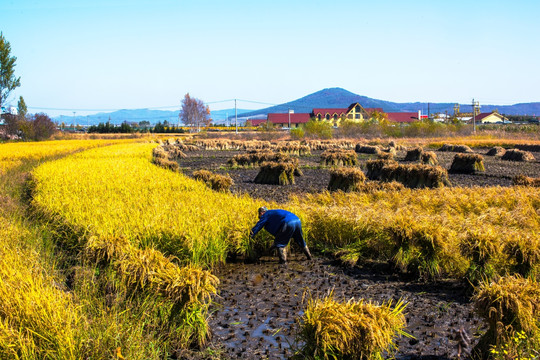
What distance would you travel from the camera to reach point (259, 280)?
6.75m

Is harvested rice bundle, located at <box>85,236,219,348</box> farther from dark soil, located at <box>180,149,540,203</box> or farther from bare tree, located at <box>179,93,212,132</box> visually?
bare tree, located at <box>179,93,212,132</box>

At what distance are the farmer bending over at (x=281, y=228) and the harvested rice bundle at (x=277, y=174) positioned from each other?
28.4 feet

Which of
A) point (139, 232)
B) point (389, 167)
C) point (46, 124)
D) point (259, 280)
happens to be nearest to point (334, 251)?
point (259, 280)

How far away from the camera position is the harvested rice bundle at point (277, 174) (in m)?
16.2

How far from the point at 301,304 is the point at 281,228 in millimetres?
1649

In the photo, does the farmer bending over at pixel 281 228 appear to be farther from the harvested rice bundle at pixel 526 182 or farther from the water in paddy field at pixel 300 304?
the harvested rice bundle at pixel 526 182

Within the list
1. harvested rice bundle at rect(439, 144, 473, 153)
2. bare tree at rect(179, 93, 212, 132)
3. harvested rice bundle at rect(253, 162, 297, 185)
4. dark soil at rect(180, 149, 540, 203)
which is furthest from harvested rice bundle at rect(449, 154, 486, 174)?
bare tree at rect(179, 93, 212, 132)

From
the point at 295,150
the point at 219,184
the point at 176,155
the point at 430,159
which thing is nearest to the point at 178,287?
the point at 219,184

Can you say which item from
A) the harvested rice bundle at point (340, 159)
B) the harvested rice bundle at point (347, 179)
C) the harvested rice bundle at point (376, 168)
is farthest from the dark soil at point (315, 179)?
the harvested rice bundle at point (376, 168)

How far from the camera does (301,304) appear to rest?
5797mm

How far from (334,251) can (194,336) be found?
11.7 ft

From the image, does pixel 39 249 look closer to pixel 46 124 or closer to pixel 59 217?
pixel 59 217

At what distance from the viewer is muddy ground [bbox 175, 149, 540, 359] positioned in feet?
15.5

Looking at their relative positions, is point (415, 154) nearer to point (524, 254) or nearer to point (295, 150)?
point (295, 150)
